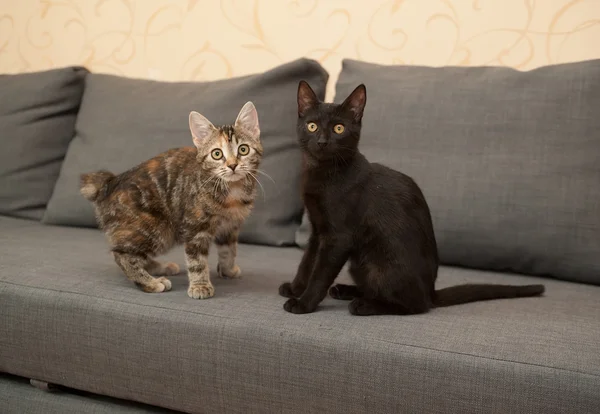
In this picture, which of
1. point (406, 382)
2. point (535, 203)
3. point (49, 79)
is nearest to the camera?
point (406, 382)

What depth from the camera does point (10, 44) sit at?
9.75 ft

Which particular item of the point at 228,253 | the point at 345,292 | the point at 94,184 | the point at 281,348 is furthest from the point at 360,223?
the point at 94,184

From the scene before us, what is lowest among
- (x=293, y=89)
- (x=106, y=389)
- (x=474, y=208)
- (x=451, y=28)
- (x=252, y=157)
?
(x=106, y=389)

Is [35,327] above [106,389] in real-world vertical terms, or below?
above

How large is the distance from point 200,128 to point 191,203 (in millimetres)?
194

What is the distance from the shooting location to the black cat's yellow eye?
4.85 ft

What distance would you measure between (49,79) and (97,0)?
0.50 metres

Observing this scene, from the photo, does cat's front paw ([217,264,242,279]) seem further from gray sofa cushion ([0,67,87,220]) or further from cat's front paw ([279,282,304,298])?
gray sofa cushion ([0,67,87,220])

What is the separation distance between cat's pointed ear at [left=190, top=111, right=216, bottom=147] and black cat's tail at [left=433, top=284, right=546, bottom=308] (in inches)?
26.9

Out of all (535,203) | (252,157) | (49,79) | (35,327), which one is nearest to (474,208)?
(535,203)

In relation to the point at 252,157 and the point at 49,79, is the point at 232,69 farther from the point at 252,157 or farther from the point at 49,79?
the point at 252,157

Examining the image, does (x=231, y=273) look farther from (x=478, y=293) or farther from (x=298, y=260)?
(x=478, y=293)

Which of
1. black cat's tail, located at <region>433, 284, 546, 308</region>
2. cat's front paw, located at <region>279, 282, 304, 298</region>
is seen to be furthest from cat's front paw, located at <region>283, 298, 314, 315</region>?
black cat's tail, located at <region>433, 284, 546, 308</region>

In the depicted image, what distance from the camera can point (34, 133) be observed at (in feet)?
7.95
